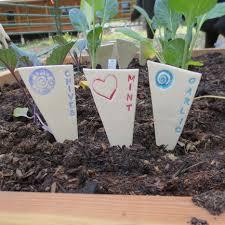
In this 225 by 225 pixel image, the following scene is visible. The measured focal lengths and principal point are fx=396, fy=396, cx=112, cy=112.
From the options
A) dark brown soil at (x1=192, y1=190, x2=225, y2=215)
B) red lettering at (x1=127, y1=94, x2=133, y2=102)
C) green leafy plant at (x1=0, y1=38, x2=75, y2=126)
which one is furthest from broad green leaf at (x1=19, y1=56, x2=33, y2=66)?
dark brown soil at (x1=192, y1=190, x2=225, y2=215)

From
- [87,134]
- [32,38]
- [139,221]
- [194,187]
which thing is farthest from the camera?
[32,38]

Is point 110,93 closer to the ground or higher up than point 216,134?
higher up

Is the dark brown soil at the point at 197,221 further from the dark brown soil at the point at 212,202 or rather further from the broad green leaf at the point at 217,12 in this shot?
the broad green leaf at the point at 217,12

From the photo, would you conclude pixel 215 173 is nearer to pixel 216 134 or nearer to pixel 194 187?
pixel 194 187

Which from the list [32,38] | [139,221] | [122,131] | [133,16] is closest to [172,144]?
[122,131]

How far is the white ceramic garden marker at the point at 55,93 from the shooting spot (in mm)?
735

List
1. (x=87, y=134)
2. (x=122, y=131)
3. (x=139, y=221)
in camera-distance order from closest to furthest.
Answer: (x=139, y=221) → (x=122, y=131) → (x=87, y=134)

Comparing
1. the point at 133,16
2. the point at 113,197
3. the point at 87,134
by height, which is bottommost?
the point at 133,16

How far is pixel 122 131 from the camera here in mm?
774

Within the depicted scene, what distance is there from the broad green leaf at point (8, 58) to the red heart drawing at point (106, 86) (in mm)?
232

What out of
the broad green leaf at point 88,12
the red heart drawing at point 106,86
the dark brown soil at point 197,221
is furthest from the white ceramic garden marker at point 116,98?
the broad green leaf at point 88,12

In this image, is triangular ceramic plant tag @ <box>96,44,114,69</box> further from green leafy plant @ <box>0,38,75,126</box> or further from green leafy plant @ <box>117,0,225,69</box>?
green leafy plant @ <box>0,38,75,126</box>

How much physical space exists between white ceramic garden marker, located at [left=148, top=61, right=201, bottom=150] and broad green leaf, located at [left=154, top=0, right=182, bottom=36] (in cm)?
37

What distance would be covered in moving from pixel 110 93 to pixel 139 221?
275 millimetres
